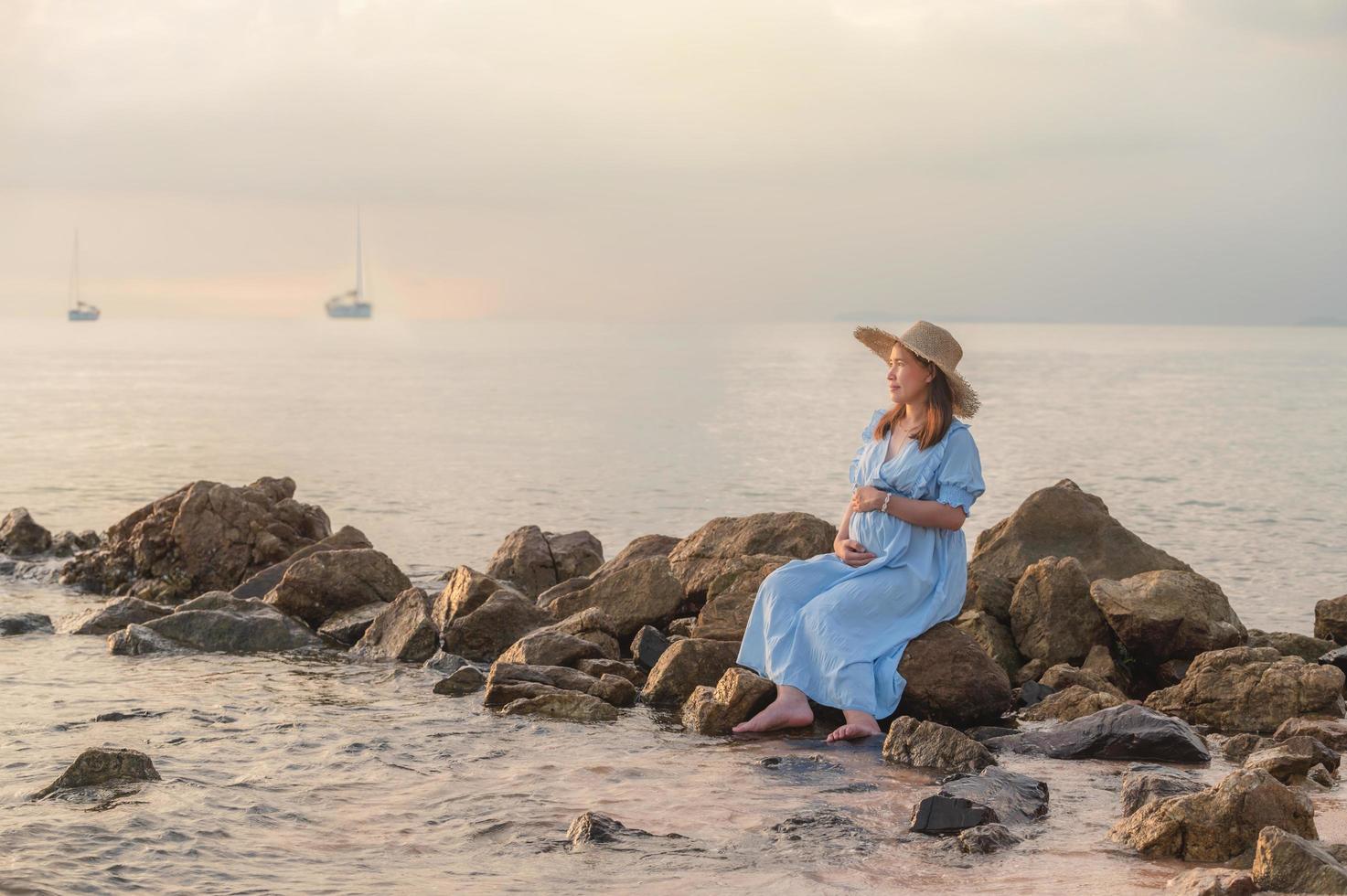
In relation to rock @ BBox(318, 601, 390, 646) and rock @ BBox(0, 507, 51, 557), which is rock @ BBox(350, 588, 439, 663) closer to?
rock @ BBox(318, 601, 390, 646)

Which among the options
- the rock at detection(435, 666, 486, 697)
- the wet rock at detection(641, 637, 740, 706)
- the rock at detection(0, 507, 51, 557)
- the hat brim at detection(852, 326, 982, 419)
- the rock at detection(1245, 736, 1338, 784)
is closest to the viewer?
the rock at detection(1245, 736, 1338, 784)

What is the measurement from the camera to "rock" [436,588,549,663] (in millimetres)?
10984

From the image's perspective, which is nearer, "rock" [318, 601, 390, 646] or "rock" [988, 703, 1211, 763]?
"rock" [988, 703, 1211, 763]

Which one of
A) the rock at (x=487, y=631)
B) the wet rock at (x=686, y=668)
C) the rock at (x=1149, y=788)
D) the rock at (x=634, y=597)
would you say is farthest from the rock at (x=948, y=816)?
the rock at (x=487, y=631)

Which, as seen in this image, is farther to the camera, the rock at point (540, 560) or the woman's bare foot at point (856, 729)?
the rock at point (540, 560)

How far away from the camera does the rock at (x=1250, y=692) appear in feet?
29.8

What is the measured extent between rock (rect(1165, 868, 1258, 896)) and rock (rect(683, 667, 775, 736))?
338 cm

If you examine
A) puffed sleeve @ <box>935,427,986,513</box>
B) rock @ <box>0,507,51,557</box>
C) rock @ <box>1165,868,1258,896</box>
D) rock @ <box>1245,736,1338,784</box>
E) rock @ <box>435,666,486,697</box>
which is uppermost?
puffed sleeve @ <box>935,427,986,513</box>

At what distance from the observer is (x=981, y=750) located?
780 centimetres

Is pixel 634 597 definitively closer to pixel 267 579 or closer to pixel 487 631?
pixel 487 631

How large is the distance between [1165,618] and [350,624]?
21.7ft

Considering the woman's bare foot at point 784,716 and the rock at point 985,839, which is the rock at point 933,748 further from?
the rock at point 985,839

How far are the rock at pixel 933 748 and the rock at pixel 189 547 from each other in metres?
8.77

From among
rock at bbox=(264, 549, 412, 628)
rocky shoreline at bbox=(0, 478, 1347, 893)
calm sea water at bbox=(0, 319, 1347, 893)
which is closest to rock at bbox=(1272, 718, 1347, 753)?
rocky shoreline at bbox=(0, 478, 1347, 893)
